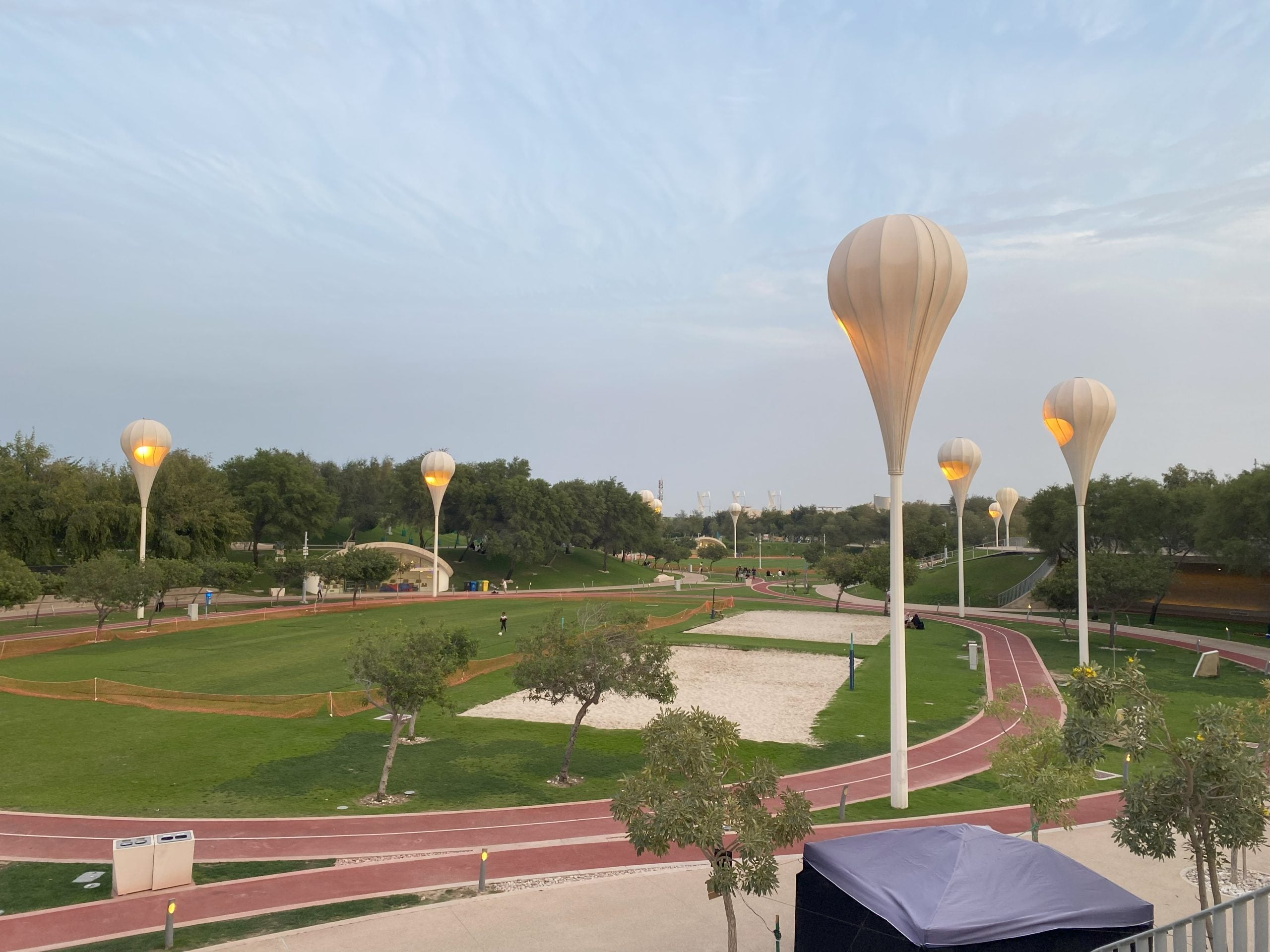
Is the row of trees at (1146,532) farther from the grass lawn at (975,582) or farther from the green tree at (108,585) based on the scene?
the green tree at (108,585)

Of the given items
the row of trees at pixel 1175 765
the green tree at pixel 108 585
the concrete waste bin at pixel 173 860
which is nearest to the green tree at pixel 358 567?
the green tree at pixel 108 585

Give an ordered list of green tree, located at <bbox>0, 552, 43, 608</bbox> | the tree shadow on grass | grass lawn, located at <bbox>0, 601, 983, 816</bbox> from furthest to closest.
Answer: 1. green tree, located at <bbox>0, 552, 43, 608</bbox>
2. the tree shadow on grass
3. grass lawn, located at <bbox>0, 601, 983, 816</bbox>

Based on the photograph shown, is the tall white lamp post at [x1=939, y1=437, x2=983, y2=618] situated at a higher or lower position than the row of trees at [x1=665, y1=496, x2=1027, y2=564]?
higher

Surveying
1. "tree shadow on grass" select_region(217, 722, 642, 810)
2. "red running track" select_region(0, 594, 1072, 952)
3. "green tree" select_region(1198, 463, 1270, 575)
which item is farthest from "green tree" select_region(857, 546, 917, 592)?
"red running track" select_region(0, 594, 1072, 952)

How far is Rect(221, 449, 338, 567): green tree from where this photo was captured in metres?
88.4

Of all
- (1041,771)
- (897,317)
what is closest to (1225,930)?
(1041,771)

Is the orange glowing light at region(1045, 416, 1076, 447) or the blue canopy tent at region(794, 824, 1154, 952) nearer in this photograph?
the blue canopy tent at region(794, 824, 1154, 952)

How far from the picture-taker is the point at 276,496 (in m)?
88.8

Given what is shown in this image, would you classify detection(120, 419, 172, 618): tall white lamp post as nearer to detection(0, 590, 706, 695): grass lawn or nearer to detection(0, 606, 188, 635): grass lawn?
detection(0, 606, 188, 635): grass lawn

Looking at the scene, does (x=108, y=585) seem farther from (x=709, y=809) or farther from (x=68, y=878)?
(x=709, y=809)

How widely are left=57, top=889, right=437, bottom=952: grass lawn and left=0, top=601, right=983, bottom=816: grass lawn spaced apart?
18.3 ft

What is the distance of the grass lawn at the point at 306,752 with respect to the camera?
68.9ft

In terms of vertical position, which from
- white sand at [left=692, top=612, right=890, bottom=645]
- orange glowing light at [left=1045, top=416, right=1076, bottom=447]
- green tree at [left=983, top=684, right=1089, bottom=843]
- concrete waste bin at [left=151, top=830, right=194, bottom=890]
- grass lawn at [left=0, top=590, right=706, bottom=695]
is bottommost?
white sand at [left=692, top=612, right=890, bottom=645]

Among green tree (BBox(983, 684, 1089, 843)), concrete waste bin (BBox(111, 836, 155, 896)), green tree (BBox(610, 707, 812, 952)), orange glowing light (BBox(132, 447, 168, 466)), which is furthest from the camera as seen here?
orange glowing light (BBox(132, 447, 168, 466))
